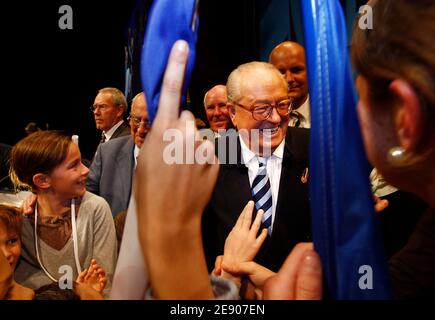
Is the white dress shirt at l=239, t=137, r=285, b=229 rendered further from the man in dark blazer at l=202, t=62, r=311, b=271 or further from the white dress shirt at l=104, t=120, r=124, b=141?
the white dress shirt at l=104, t=120, r=124, b=141

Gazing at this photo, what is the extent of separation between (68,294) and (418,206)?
0.74m

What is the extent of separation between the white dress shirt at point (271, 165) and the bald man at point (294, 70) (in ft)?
2.23

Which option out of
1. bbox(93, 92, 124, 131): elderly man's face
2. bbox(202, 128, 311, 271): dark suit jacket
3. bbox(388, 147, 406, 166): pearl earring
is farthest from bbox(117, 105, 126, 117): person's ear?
bbox(388, 147, 406, 166): pearl earring

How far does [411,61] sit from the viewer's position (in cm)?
52

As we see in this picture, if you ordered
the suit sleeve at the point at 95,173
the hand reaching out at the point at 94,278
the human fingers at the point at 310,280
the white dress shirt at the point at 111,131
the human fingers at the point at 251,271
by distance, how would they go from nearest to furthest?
the human fingers at the point at 310,280, the human fingers at the point at 251,271, the hand reaching out at the point at 94,278, the suit sleeve at the point at 95,173, the white dress shirt at the point at 111,131

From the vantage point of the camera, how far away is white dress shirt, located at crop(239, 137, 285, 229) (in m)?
0.97

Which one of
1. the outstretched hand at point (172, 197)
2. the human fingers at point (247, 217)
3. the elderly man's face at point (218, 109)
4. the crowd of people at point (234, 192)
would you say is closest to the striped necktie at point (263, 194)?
the crowd of people at point (234, 192)

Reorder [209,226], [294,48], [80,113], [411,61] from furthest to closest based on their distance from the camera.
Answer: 1. [80,113]
2. [294,48]
3. [209,226]
4. [411,61]

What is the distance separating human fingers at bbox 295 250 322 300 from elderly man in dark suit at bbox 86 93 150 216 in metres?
0.53

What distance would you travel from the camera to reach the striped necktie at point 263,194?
942 millimetres

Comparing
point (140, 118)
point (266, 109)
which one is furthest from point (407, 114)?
point (140, 118)

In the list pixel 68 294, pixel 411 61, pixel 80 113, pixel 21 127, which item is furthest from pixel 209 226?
pixel 21 127

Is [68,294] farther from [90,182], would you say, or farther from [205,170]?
[90,182]

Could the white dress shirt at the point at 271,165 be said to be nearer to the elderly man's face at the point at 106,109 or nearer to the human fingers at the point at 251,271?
the human fingers at the point at 251,271
